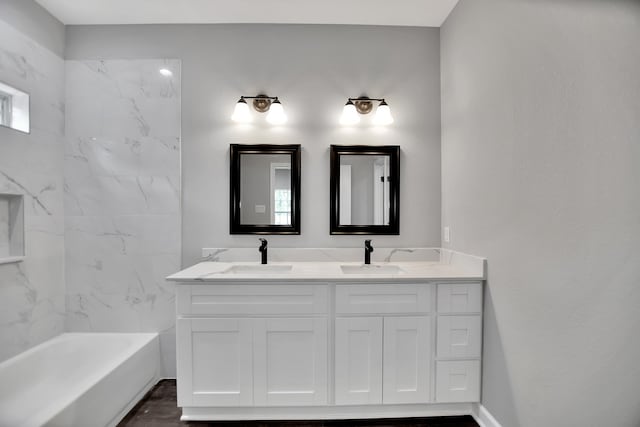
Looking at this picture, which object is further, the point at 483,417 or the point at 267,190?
the point at 267,190

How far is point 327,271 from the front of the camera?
2.07 metres

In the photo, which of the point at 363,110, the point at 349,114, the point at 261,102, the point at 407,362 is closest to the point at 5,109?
the point at 261,102

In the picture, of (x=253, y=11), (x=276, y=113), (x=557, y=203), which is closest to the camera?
(x=557, y=203)

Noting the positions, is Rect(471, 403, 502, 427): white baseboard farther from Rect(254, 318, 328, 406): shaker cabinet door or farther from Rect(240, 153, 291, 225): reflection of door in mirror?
Rect(240, 153, 291, 225): reflection of door in mirror

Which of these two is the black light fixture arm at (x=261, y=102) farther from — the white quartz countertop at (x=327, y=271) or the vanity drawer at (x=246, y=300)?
the vanity drawer at (x=246, y=300)

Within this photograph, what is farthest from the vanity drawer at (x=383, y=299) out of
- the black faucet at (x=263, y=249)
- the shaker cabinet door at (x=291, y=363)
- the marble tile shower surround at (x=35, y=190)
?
the marble tile shower surround at (x=35, y=190)

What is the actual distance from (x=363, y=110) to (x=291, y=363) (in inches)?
72.3

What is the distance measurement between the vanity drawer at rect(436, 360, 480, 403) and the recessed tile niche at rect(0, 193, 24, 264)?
275 centimetres

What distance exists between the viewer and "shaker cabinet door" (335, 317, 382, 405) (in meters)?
1.90

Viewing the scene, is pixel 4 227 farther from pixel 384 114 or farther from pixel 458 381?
pixel 458 381

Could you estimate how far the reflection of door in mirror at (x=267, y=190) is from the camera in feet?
8.11

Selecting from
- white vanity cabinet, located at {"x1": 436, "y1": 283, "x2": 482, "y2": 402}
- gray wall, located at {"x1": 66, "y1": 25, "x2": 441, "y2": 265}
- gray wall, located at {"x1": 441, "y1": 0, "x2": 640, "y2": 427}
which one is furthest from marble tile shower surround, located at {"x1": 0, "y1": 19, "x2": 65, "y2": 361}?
gray wall, located at {"x1": 441, "y1": 0, "x2": 640, "y2": 427}

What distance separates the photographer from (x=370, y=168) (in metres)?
2.50

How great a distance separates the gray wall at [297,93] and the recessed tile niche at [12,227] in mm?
982
